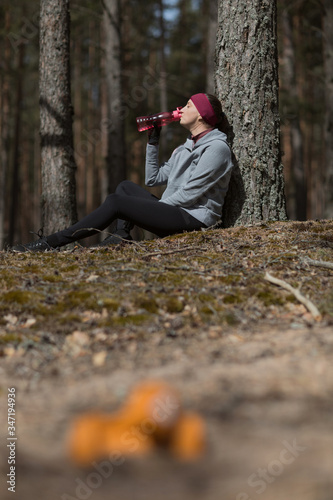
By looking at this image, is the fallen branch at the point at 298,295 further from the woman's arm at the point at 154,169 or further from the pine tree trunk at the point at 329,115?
→ the pine tree trunk at the point at 329,115

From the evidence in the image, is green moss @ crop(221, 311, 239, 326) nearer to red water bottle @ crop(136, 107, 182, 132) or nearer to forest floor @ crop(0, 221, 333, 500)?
forest floor @ crop(0, 221, 333, 500)

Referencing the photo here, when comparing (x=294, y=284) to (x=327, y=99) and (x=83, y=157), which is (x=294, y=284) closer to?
(x=327, y=99)

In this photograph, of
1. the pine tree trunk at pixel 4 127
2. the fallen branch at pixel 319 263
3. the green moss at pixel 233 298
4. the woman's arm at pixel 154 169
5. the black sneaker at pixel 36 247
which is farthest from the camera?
the pine tree trunk at pixel 4 127

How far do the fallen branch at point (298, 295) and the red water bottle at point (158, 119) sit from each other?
237 cm

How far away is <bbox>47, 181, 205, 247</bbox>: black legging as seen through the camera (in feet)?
15.0

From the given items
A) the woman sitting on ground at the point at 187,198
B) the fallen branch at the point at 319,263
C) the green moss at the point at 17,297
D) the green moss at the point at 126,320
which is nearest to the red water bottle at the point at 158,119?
the woman sitting on ground at the point at 187,198

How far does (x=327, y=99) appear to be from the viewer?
400 inches

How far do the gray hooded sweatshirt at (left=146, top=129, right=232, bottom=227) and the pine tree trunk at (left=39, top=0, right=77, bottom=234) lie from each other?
1.84m

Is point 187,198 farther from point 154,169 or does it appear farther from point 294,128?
point 294,128

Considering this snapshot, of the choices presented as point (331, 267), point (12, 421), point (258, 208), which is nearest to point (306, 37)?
point (258, 208)

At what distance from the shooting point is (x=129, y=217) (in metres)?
4.67

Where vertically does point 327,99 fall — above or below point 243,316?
above

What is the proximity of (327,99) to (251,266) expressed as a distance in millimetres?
7783

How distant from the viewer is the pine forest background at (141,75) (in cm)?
1298
